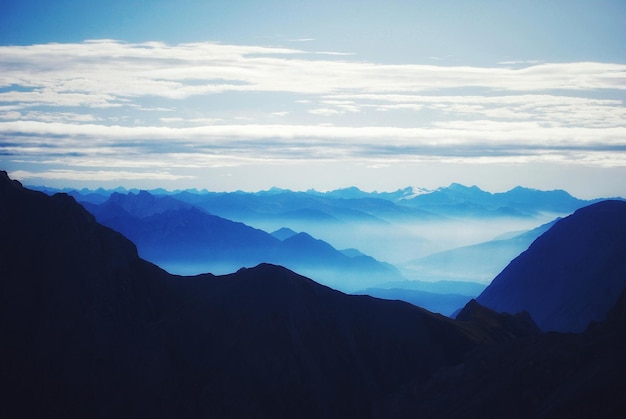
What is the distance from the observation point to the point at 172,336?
121 meters

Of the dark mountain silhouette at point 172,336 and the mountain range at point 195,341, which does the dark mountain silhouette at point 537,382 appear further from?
the dark mountain silhouette at point 172,336

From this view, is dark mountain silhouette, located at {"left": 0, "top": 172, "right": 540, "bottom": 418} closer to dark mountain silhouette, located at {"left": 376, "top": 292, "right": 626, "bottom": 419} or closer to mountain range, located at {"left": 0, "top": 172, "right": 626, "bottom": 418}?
mountain range, located at {"left": 0, "top": 172, "right": 626, "bottom": 418}

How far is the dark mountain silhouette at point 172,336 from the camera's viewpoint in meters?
114

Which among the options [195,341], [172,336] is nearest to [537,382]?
[195,341]

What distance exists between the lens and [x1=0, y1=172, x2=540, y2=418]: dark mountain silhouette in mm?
113500

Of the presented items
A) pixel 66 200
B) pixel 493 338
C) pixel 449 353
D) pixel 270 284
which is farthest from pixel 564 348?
pixel 66 200

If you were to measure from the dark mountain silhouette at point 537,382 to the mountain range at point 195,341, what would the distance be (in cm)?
58

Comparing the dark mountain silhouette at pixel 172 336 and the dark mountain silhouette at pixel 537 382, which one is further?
the dark mountain silhouette at pixel 172 336

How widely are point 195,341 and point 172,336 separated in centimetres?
366

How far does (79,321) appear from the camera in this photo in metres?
118

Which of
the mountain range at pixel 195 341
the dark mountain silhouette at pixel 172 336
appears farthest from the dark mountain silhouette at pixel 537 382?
the dark mountain silhouette at pixel 172 336

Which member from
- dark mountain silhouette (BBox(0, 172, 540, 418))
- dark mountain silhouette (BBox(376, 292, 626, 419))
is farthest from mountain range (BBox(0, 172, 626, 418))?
dark mountain silhouette (BBox(376, 292, 626, 419))

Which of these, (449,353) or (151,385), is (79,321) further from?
(449,353)

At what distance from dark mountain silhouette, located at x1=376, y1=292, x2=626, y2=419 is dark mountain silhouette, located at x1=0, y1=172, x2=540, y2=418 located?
1348 cm
